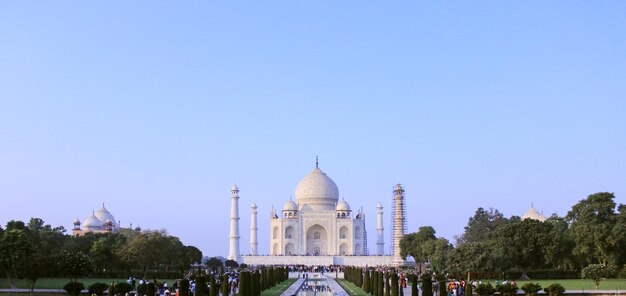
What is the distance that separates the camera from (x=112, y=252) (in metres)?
46.9

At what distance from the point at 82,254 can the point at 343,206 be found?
46.4 m

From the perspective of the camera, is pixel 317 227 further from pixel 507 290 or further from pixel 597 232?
pixel 507 290

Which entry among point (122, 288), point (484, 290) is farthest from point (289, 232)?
point (484, 290)

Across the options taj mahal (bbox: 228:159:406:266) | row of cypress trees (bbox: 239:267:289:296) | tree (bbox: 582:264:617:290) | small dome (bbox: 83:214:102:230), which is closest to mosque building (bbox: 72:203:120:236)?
small dome (bbox: 83:214:102:230)

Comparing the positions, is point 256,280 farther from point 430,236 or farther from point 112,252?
point 430,236

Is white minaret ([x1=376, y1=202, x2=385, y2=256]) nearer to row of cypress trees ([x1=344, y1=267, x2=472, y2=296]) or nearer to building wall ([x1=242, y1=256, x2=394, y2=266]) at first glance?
building wall ([x1=242, y1=256, x2=394, y2=266])

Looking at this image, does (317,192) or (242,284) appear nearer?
(242,284)

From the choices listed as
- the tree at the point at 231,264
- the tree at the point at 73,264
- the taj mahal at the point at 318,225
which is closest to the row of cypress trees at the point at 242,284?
the tree at the point at 73,264

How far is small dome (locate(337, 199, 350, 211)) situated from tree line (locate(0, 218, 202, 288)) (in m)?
26.4

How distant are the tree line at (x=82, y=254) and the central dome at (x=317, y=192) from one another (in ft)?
84.5

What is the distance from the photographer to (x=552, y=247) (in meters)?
45.2

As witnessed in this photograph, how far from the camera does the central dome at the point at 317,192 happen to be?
8325 cm

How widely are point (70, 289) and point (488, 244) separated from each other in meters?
27.4

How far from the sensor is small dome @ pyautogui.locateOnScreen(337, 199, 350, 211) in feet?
271
